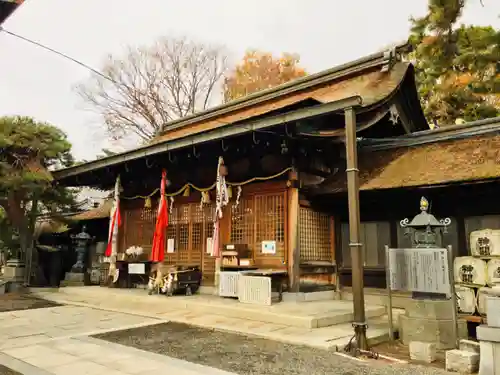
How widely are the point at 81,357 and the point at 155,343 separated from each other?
3.77 feet

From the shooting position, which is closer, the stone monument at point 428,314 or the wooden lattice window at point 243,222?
the stone monument at point 428,314

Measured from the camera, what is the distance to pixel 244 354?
216 inches

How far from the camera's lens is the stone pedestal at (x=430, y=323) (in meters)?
5.61

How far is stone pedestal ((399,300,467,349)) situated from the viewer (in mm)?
5605

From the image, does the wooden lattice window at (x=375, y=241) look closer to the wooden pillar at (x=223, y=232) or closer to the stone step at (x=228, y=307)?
the stone step at (x=228, y=307)

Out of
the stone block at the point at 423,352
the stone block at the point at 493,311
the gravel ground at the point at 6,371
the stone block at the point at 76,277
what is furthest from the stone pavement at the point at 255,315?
the gravel ground at the point at 6,371

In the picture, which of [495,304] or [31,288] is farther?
[31,288]

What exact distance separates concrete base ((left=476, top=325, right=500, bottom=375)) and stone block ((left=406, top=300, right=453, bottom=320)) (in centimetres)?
117

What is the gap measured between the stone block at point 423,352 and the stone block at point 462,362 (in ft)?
1.17

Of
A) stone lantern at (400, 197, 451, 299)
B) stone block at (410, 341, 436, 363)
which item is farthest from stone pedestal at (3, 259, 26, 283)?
stone block at (410, 341, 436, 363)

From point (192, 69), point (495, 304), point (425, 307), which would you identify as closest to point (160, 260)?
point (425, 307)

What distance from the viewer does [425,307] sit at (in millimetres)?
5758

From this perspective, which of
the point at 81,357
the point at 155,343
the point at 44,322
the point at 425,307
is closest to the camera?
the point at 81,357

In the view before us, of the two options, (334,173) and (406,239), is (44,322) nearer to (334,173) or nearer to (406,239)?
(334,173)
